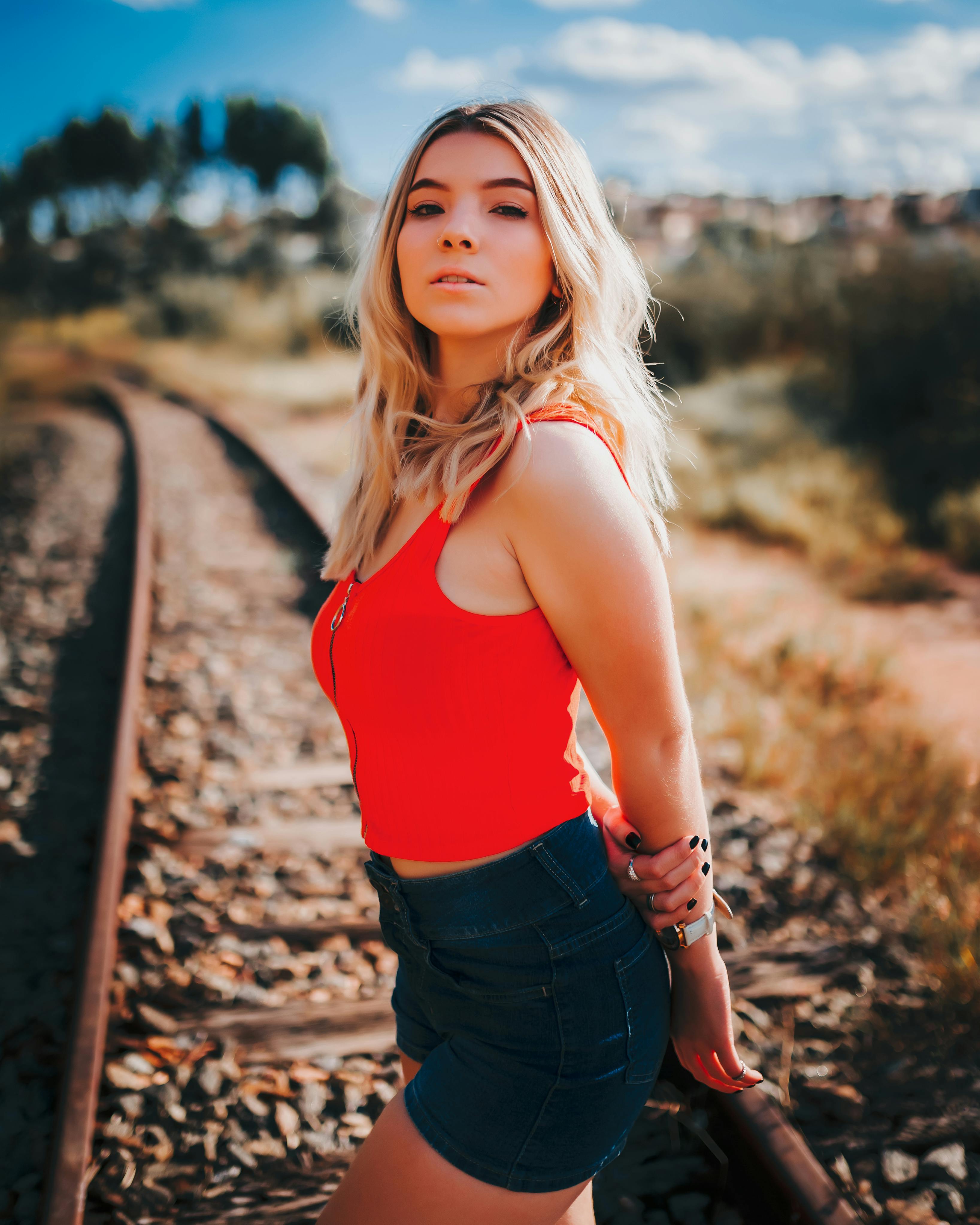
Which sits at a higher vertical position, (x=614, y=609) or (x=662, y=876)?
(x=614, y=609)

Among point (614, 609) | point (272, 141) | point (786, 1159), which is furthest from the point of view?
point (272, 141)

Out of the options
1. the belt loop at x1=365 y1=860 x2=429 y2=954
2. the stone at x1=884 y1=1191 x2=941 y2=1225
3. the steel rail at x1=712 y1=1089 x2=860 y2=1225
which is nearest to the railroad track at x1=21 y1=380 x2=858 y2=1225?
the steel rail at x1=712 y1=1089 x2=860 y2=1225

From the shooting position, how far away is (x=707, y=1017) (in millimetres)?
1402

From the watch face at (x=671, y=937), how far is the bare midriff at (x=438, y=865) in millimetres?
276

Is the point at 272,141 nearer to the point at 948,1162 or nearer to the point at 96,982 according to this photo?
the point at 96,982

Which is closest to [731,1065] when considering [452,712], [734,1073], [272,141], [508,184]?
[734,1073]

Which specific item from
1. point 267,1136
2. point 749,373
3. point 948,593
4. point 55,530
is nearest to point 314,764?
point 267,1136

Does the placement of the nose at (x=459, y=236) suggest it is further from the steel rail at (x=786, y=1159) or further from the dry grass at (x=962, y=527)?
the dry grass at (x=962, y=527)

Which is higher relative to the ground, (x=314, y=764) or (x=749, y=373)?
(x=749, y=373)

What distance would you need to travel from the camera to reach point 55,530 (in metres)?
7.34

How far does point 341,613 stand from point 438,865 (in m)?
0.44

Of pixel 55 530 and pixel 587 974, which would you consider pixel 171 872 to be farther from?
pixel 55 530

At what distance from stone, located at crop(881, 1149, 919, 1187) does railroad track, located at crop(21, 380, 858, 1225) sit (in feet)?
0.90

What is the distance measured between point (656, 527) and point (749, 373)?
1453 cm
